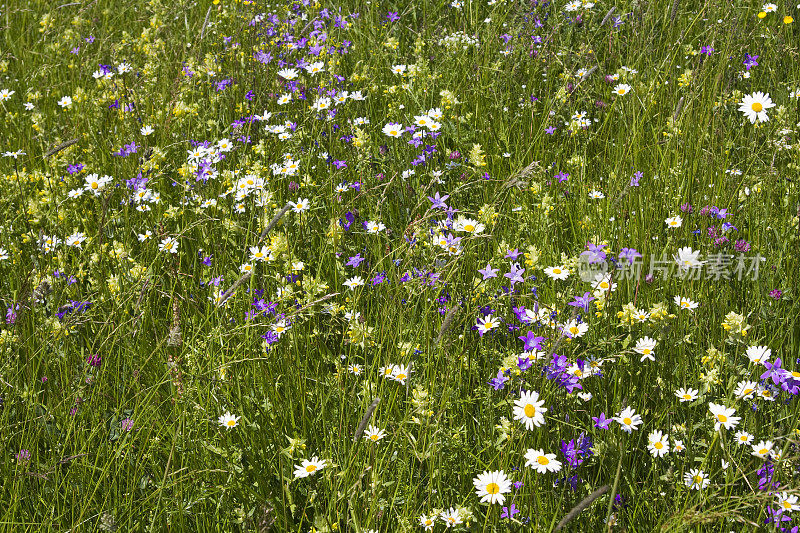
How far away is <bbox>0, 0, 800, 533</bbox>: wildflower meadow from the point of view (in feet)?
5.36

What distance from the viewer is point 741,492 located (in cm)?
164

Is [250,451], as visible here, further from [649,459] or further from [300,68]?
[300,68]

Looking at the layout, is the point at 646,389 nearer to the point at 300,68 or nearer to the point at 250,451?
the point at 250,451

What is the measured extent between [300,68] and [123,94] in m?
0.96

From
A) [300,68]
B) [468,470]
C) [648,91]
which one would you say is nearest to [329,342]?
[468,470]

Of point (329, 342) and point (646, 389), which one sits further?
point (329, 342)

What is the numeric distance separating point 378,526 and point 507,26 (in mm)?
3489

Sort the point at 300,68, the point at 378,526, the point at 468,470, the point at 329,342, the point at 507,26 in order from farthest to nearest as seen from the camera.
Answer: the point at 507,26 → the point at 300,68 → the point at 329,342 → the point at 468,470 → the point at 378,526

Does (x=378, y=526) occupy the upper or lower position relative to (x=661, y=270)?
lower

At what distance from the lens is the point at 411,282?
196 cm

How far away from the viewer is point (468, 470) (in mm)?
1710

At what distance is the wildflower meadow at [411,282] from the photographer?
5.36 ft

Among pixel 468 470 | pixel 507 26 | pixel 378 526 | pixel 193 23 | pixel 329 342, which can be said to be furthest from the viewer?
pixel 193 23

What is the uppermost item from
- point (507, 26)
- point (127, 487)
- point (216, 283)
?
point (507, 26)
